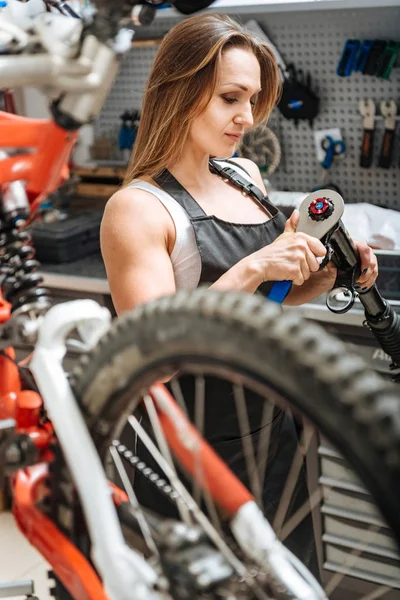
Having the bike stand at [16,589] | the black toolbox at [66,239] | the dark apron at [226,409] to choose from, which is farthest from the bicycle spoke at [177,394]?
the black toolbox at [66,239]

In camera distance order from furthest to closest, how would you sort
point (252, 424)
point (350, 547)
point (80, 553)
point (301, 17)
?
point (301, 17) < point (350, 547) < point (252, 424) < point (80, 553)

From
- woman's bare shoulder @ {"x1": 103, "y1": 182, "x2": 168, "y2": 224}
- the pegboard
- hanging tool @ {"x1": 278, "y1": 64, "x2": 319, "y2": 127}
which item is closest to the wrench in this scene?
woman's bare shoulder @ {"x1": 103, "y1": 182, "x2": 168, "y2": 224}

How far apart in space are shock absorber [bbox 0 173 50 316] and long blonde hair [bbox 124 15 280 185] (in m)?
0.54

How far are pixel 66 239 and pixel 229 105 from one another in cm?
135

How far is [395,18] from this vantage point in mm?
2406

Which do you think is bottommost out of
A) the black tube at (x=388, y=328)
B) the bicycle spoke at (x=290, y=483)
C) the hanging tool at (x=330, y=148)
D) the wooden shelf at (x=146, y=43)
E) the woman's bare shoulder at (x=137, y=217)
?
the bicycle spoke at (x=290, y=483)

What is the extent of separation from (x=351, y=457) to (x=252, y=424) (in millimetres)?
852

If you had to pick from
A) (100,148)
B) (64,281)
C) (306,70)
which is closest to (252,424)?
(64,281)

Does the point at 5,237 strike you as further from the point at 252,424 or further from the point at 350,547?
the point at 350,547

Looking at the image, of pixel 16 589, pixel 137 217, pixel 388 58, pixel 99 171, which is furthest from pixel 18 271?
pixel 99 171

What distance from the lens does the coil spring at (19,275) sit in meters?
0.78

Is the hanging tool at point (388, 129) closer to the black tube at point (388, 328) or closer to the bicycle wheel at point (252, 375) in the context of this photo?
the black tube at point (388, 328)

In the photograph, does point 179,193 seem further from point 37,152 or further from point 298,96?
point 298,96

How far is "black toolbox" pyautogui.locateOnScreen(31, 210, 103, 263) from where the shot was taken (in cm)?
253
